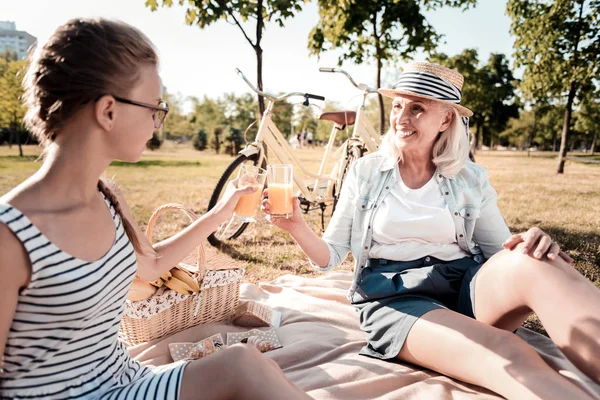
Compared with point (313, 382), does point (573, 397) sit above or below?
above

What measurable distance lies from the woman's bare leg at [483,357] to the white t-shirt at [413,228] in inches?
17.1

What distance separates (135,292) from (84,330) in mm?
1211

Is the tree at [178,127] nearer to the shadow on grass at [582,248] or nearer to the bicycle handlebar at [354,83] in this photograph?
the bicycle handlebar at [354,83]

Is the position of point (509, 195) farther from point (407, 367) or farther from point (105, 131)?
point (105, 131)

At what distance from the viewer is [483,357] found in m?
1.92

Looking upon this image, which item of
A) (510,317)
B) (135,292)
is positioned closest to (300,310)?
(135,292)

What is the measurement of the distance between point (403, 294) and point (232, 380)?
4.25ft

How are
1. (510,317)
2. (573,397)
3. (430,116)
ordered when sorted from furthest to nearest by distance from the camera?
(430,116)
(510,317)
(573,397)

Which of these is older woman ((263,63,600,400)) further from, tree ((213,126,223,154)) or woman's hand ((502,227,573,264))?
tree ((213,126,223,154))

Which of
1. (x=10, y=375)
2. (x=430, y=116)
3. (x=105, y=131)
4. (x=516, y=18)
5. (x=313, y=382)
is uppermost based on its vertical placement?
(x=516, y=18)

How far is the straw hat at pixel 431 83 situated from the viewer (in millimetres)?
2496

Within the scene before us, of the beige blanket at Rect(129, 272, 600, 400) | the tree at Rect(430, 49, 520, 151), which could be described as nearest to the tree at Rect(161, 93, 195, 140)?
the tree at Rect(430, 49, 520, 151)

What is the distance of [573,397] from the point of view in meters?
1.64

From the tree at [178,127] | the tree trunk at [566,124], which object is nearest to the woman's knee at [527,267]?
the tree trunk at [566,124]
